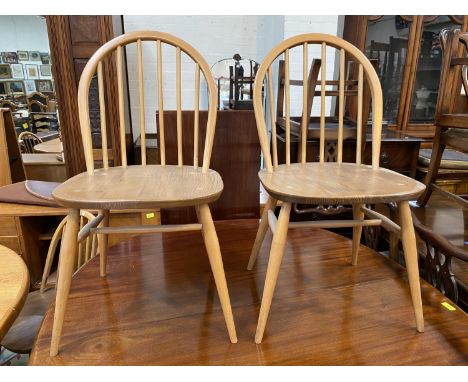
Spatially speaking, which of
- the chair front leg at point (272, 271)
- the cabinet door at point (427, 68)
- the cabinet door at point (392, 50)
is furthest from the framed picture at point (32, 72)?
the cabinet door at point (427, 68)

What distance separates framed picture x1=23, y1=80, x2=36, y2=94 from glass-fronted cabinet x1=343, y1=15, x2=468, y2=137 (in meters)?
2.15

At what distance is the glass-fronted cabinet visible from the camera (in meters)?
2.31

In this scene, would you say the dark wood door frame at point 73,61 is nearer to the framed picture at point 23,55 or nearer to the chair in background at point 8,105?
the framed picture at point 23,55

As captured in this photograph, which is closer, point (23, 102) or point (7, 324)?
point (7, 324)

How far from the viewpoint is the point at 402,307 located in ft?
3.09

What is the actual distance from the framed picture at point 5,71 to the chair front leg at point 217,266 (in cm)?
183

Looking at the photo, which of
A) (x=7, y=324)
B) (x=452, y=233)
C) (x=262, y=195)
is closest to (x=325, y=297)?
(x=7, y=324)

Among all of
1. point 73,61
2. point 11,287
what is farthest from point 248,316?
point 73,61

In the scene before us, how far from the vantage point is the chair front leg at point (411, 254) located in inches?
33.5

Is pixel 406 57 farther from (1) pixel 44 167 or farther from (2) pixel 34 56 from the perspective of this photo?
(1) pixel 44 167

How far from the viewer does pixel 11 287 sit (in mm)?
760

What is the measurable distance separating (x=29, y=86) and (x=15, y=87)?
4.0 inches

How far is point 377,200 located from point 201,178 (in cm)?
47

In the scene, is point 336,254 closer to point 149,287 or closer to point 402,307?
point 402,307
